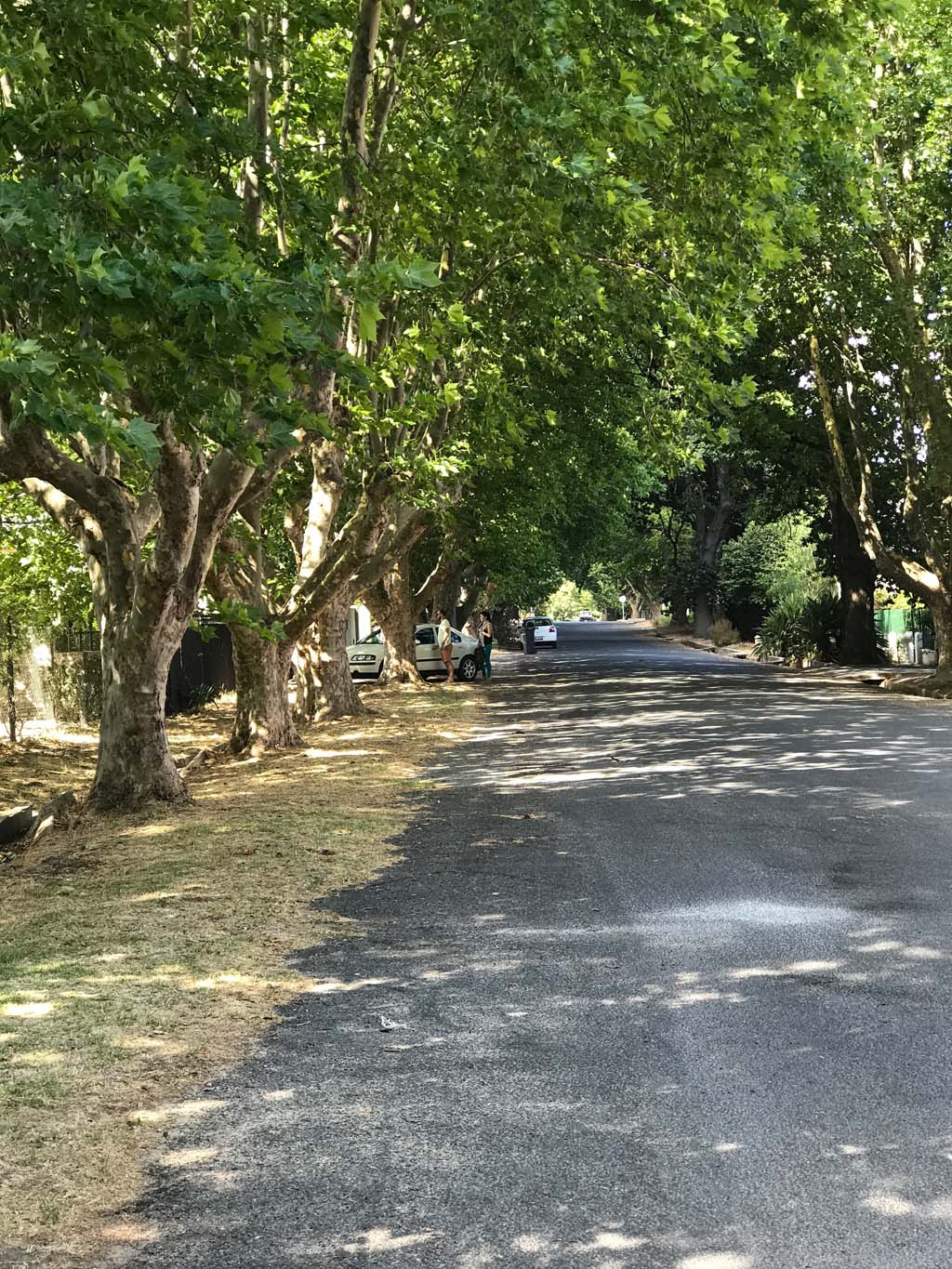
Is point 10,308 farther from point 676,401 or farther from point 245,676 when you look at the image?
point 676,401

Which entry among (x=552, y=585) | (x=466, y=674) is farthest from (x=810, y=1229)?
(x=552, y=585)

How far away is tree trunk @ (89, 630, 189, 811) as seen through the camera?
12.5 metres

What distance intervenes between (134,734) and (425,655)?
2472 centimetres

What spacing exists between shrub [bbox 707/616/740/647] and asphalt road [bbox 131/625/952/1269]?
49065 millimetres

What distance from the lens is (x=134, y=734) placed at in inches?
493

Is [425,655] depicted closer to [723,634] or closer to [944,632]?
[944,632]

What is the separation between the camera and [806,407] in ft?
107

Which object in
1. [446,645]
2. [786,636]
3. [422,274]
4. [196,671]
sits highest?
[422,274]

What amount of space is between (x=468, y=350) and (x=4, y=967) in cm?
1408

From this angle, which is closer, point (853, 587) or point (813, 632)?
point (853, 587)

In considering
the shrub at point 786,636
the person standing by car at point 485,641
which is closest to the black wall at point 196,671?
the person standing by car at point 485,641

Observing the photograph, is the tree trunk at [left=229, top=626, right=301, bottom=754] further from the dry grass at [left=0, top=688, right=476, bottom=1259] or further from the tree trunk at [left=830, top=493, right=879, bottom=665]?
the tree trunk at [left=830, top=493, right=879, bottom=665]

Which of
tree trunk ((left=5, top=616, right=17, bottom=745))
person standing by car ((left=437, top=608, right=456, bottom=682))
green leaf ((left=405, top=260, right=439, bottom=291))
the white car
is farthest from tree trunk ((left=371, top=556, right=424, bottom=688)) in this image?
green leaf ((left=405, top=260, right=439, bottom=291))

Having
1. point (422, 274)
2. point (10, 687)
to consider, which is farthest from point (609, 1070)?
point (10, 687)
